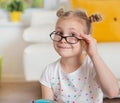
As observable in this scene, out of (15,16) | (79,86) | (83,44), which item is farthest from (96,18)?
(15,16)

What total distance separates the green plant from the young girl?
1787 mm

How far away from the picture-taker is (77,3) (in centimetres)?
234

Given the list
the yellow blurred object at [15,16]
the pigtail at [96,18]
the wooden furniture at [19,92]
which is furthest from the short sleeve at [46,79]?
the yellow blurred object at [15,16]

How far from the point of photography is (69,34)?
958mm

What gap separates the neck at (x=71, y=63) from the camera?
1.04 m

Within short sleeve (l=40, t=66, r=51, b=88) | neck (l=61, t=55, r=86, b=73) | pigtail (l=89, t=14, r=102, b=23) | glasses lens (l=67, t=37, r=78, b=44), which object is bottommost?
short sleeve (l=40, t=66, r=51, b=88)

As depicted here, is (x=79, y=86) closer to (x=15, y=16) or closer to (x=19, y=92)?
(x=19, y=92)

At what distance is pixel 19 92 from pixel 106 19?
901 mm

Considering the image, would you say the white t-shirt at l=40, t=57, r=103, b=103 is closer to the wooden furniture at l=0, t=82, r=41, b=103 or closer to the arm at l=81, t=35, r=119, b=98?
the arm at l=81, t=35, r=119, b=98

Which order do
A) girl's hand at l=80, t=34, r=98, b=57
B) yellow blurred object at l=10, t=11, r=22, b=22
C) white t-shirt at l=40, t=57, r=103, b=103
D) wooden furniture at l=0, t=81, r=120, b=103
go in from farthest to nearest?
yellow blurred object at l=10, t=11, r=22, b=22 → wooden furniture at l=0, t=81, r=120, b=103 → white t-shirt at l=40, t=57, r=103, b=103 → girl's hand at l=80, t=34, r=98, b=57

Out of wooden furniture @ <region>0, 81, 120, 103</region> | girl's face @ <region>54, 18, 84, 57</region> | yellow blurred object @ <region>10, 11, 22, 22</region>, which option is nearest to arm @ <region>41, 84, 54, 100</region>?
girl's face @ <region>54, 18, 84, 57</region>

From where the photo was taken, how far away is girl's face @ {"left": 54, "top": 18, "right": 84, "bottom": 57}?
0.95 metres

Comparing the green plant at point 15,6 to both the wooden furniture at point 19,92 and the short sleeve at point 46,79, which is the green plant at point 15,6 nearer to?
the wooden furniture at point 19,92

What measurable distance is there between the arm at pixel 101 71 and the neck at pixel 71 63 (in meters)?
0.10
